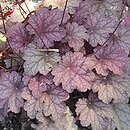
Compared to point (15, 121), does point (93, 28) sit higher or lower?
higher

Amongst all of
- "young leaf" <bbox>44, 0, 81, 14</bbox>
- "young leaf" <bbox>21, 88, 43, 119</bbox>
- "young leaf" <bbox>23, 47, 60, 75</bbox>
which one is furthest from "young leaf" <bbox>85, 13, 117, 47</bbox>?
"young leaf" <bbox>21, 88, 43, 119</bbox>

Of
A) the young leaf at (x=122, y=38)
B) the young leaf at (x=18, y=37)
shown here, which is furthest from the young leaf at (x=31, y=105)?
the young leaf at (x=122, y=38)

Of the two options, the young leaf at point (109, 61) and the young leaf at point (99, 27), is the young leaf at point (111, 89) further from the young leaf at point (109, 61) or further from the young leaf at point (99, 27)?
the young leaf at point (99, 27)

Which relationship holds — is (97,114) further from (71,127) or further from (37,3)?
(37,3)

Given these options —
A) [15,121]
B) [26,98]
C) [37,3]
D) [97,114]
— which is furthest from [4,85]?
[37,3]

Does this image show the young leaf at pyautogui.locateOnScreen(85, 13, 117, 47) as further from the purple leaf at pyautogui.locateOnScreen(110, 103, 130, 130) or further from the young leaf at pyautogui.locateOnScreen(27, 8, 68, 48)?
the purple leaf at pyautogui.locateOnScreen(110, 103, 130, 130)

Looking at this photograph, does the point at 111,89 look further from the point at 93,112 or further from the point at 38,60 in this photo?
the point at 38,60
